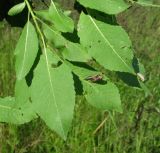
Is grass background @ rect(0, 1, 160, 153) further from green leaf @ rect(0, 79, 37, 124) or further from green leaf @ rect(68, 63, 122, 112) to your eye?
green leaf @ rect(68, 63, 122, 112)

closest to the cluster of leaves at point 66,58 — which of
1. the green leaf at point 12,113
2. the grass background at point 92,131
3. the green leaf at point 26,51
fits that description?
the green leaf at point 26,51

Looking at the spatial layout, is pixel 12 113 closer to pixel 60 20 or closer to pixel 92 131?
pixel 60 20

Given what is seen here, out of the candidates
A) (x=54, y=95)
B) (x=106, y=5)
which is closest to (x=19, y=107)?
(x=54, y=95)

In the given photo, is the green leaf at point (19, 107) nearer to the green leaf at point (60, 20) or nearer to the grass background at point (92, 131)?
the green leaf at point (60, 20)

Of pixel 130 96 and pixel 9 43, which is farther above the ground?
pixel 9 43

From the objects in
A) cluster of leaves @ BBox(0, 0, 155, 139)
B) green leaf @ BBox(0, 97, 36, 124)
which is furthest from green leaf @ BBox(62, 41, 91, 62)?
green leaf @ BBox(0, 97, 36, 124)

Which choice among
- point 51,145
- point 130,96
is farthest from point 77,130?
point 130,96

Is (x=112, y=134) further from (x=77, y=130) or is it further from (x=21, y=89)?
(x=21, y=89)
